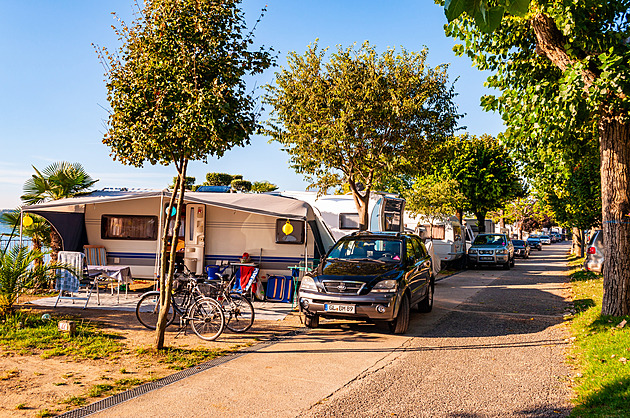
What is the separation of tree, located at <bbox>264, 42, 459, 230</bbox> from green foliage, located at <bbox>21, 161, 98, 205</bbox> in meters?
6.95

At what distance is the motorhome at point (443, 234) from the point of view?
967 inches

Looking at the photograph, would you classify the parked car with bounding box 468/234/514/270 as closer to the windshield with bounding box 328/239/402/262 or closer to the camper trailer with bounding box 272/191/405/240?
the camper trailer with bounding box 272/191/405/240

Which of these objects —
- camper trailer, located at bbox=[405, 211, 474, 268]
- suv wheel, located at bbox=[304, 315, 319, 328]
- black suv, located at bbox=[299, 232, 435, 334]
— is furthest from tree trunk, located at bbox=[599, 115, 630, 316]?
camper trailer, located at bbox=[405, 211, 474, 268]

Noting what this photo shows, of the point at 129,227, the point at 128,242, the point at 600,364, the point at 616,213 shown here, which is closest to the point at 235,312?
the point at 600,364

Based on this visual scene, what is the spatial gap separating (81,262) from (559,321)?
10260mm

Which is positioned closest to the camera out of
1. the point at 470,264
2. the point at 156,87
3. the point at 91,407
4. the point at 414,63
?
the point at 91,407

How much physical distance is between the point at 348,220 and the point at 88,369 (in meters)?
13.5

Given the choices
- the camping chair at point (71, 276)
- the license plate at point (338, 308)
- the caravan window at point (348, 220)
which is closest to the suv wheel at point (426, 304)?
the license plate at point (338, 308)

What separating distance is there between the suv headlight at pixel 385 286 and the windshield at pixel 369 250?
130cm

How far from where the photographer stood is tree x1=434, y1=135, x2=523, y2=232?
33969 mm

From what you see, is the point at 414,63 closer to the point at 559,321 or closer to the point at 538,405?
the point at 559,321

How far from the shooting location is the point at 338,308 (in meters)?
8.88

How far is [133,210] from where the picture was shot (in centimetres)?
1537

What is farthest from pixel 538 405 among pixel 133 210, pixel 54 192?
pixel 54 192
